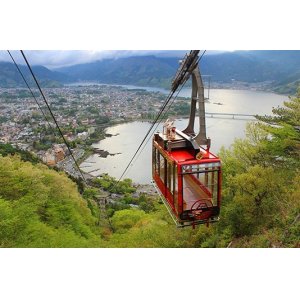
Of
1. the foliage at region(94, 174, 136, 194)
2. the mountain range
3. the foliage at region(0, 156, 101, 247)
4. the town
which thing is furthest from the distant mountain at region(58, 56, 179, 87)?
the foliage at region(0, 156, 101, 247)

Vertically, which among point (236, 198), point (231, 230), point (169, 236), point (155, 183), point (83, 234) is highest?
point (155, 183)

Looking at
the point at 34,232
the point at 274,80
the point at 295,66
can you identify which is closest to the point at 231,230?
the point at 34,232

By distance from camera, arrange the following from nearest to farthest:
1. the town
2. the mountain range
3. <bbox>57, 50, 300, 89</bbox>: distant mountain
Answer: <bbox>57, 50, 300, 89</bbox>: distant mountain
the mountain range
the town

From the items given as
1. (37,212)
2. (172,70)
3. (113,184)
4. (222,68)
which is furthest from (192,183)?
(113,184)

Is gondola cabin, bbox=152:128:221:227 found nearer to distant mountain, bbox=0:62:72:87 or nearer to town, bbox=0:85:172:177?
town, bbox=0:85:172:177

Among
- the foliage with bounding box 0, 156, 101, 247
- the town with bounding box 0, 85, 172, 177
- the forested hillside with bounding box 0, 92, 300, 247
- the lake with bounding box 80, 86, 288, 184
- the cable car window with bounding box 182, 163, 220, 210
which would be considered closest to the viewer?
the cable car window with bounding box 182, 163, 220, 210

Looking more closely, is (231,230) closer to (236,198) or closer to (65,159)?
(236,198)

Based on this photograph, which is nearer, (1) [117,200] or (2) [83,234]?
(2) [83,234]
